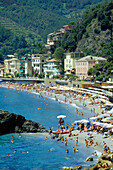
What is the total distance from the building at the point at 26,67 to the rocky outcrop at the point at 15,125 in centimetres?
9458

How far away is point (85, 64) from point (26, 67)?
41558 millimetres

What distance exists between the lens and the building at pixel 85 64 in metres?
107

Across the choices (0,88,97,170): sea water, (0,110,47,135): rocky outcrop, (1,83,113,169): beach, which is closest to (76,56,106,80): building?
(1,83,113,169): beach

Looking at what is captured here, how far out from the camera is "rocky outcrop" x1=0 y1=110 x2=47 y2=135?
4672cm

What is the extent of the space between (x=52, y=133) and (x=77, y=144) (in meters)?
5.61

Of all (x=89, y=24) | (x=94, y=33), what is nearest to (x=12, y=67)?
(x=89, y=24)

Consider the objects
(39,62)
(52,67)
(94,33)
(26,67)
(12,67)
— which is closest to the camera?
(94,33)

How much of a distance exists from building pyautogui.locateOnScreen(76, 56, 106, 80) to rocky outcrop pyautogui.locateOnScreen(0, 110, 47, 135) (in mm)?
61149

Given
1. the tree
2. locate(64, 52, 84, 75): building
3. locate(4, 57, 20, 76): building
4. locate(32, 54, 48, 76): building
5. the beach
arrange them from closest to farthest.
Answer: the beach < locate(64, 52, 84, 75): building < the tree < locate(32, 54, 48, 76): building < locate(4, 57, 20, 76): building

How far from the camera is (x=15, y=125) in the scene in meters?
47.8

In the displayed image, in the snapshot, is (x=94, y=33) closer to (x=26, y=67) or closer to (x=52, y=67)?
(x=52, y=67)

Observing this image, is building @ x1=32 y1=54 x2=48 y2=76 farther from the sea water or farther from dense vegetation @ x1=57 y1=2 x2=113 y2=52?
the sea water

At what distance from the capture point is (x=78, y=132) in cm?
4684

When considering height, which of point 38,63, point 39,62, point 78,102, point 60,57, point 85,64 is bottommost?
point 78,102
